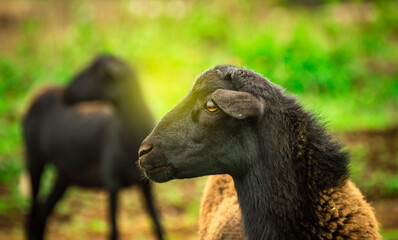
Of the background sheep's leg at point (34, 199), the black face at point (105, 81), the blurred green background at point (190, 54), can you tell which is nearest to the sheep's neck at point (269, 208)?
the black face at point (105, 81)

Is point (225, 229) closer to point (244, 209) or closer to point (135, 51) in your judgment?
point (244, 209)

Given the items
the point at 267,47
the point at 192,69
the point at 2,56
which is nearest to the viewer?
the point at 267,47

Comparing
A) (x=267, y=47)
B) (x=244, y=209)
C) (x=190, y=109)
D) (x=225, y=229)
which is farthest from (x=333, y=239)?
(x=267, y=47)

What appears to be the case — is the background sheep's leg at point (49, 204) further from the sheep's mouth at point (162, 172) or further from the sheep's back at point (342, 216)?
the sheep's back at point (342, 216)

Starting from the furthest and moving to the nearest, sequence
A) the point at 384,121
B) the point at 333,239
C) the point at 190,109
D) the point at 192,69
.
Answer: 1. the point at 192,69
2. the point at 384,121
3. the point at 190,109
4. the point at 333,239

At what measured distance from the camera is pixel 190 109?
116 inches

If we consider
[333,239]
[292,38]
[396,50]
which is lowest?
[333,239]

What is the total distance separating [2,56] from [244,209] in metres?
14.1

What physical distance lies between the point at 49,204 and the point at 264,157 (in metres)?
5.06

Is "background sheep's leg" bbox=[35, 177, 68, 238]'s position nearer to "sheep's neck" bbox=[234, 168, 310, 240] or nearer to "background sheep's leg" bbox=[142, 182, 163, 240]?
"background sheep's leg" bbox=[142, 182, 163, 240]

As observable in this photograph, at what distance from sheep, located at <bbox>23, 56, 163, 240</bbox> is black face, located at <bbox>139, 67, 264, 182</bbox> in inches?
135

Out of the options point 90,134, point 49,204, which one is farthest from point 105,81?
point 49,204

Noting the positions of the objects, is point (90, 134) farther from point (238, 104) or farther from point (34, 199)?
point (238, 104)

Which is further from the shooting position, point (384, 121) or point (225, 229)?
point (384, 121)
